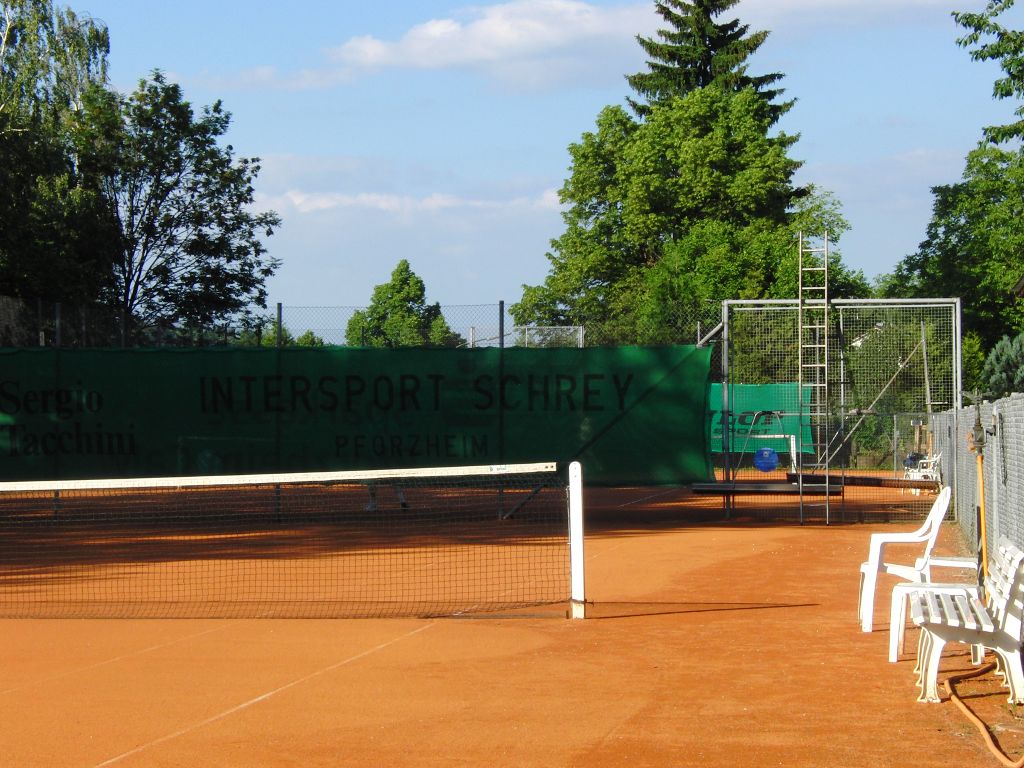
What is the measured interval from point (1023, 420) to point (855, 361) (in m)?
13.5

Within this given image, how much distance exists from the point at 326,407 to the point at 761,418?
1326 cm

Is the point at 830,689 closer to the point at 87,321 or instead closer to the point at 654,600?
the point at 654,600

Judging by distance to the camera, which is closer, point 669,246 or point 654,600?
point 654,600

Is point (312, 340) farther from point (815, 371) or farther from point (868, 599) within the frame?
point (868, 599)

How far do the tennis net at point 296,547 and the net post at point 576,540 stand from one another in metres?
0.02

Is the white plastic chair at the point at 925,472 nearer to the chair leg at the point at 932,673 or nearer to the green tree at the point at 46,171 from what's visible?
the chair leg at the point at 932,673

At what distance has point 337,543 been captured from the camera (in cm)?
1461

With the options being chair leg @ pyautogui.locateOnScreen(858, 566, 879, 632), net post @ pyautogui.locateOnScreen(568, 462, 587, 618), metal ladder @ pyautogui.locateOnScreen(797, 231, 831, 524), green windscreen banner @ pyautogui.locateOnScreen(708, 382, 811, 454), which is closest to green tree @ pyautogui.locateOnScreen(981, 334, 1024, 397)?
green windscreen banner @ pyautogui.locateOnScreen(708, 382, 811, 454)

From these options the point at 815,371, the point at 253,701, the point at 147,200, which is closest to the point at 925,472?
the point at 815,371

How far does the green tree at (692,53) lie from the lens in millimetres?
49844

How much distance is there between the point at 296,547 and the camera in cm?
1426

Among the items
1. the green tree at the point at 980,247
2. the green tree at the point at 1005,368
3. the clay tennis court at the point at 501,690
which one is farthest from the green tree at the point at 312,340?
the green tree at the point at 980,247

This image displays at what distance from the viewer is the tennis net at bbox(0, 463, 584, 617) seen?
10.1 metres

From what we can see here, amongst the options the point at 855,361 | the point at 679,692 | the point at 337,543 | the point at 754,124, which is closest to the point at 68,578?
the point at 337,543
